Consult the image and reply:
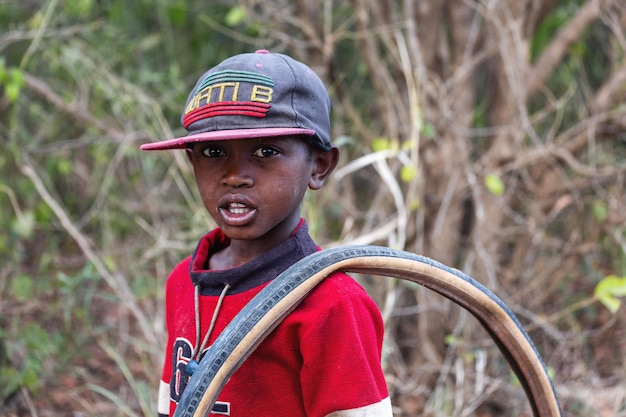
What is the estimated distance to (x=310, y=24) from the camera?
2.93 m

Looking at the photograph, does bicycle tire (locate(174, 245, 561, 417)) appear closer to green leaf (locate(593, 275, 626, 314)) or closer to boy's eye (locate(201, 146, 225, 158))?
boy's eye (locate(201, 146, 225, 158))

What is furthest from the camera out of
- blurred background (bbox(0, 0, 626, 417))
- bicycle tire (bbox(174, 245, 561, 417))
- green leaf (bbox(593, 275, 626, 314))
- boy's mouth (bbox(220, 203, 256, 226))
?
blurred background (bbox(0, 0, 626, 417))

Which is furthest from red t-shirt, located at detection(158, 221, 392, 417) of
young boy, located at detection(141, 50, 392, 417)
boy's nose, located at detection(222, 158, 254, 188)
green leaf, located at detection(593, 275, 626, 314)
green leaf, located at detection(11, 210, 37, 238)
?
green leaf, located at detection(11, 210, 37, 238)

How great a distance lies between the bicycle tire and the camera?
1.13 meters

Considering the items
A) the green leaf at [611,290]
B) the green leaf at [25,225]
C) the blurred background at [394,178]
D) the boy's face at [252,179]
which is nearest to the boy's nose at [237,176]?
the boy's face at [252,179]

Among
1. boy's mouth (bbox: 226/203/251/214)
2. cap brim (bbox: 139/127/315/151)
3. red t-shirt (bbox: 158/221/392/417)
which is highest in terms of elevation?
cap brim (bbox: 139/127/315/151)

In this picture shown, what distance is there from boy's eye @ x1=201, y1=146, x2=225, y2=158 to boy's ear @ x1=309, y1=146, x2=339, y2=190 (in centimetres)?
17

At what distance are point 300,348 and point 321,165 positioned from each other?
0.34 metres

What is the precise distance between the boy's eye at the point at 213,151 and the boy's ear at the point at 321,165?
0.17m

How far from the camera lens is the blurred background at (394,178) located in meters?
2.78

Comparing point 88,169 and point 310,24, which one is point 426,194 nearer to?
point 310,24

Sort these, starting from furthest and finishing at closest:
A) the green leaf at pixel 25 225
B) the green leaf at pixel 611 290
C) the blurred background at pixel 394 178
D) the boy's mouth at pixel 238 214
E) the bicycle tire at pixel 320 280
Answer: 1. the green leaf at pixel 25 225
2. the blurred background at pixel 394 178
3. the green leaf at pixel 611 290
4. the boy's mouth at pixel 238 214
5. the bicycle tire at pixel 320 280

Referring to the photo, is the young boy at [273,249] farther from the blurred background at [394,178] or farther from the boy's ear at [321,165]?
the blurred background at [394,178]

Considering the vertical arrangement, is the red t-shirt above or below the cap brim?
below
